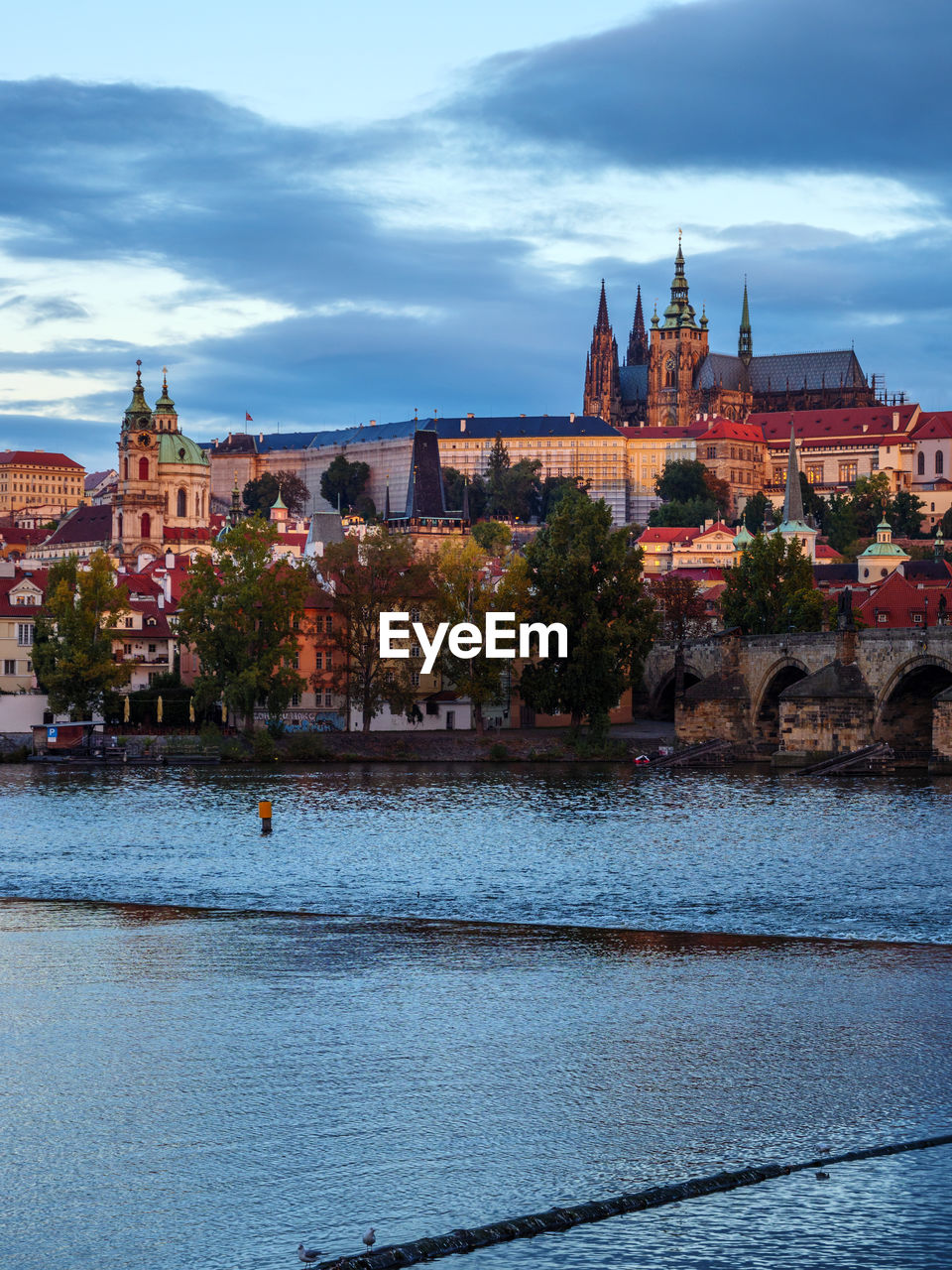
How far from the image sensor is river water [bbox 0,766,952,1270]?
13445 mm

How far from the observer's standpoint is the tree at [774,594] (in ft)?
290

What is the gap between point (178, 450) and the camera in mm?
183500

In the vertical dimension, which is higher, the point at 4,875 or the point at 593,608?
the point at 593,608

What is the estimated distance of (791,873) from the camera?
36438mm

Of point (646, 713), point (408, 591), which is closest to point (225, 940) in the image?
point (408, 591)

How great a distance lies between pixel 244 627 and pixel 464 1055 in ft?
182

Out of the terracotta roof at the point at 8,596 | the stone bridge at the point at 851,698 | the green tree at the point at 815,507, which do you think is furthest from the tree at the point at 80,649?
the green tree at the point at 815,507

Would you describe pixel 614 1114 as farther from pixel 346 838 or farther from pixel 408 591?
pixel 408 591

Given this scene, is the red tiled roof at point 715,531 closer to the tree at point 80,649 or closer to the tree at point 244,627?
the tree at point 244,627

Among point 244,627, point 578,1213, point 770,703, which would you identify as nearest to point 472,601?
point 244,627

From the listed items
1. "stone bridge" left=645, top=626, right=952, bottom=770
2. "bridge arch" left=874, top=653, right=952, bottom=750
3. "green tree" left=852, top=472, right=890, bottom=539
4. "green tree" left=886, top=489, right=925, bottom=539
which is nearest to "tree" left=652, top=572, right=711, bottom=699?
"stone bridge" left=645, top=626, right=952, bottom=770

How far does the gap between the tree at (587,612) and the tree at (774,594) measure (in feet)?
45.4

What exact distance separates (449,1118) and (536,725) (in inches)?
2573

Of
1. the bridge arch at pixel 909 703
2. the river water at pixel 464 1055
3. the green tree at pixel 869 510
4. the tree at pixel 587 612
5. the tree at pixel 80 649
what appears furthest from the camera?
the green tree at pixel 869 510
